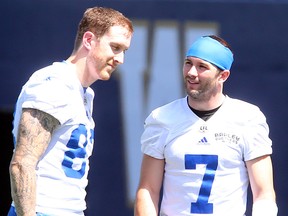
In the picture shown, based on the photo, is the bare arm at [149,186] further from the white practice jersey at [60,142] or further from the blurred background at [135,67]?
the blurred background at [135,67]

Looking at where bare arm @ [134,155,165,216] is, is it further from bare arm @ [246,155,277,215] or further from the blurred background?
the blurred background

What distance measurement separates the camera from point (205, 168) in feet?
12.1

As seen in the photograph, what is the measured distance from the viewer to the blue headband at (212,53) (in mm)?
3729

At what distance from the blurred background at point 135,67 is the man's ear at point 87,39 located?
1985 millimetres

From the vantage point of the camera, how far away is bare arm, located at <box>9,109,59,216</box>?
3.11 metres

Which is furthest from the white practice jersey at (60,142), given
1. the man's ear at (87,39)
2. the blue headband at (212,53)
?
the blue headband at (212,53)

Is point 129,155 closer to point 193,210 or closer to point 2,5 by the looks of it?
point 2,5

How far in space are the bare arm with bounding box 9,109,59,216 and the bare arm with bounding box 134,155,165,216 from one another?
0.67 m

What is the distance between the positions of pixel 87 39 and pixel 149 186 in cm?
72

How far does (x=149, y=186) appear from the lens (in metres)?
3.80

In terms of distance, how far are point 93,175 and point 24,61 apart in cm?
79

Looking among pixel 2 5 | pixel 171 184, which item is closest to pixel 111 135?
pixel 2 5

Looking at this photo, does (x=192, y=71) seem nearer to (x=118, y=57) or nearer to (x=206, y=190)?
(x=118, y=57)

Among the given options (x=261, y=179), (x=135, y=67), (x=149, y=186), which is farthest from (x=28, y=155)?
(x=135, y=67)
